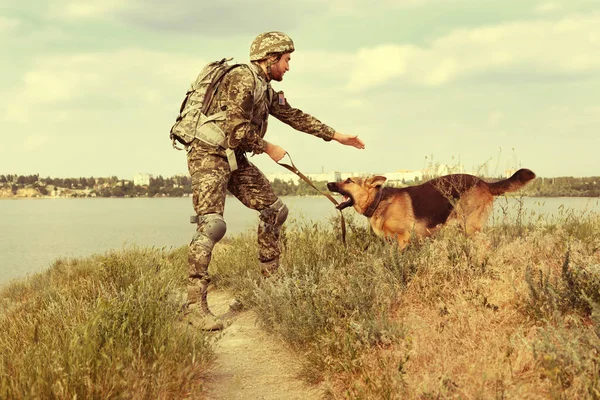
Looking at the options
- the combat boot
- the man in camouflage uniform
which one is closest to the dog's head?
the man in camouflage uniform

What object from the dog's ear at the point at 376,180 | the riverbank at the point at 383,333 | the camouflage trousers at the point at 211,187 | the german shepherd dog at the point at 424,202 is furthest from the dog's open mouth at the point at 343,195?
the camouflage trousers at the point at 211,187

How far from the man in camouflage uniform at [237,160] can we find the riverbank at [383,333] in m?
0.51

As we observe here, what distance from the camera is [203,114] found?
5.28 metres

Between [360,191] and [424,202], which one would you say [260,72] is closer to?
[360,191]

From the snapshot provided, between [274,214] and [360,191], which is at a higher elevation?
[360,191]

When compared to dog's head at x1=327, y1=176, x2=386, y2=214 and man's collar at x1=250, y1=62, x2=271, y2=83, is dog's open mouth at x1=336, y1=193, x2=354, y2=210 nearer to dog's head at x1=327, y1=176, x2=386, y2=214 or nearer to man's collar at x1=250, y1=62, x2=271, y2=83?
dog's head at x1=327, y1=176, x2=386, y2=214

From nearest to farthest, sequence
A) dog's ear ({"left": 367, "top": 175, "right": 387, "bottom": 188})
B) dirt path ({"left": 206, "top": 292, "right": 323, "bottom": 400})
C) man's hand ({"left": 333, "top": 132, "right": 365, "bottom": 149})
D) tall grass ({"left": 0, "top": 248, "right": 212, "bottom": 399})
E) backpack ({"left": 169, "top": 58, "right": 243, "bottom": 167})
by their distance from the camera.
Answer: tall grass ({"left": 0, "top": 248, "right": 212, "bottom": 399}), dirt path ({"left": 206, "top": 292, "right": 323, "bottom": 400}), backpack ({"left": 169, "top": 58, "right": 243, "bottom": 167}), man's hand ({"left": 333, "top": 132, "right": 365, "bottom": 149}), dog's ear ({"left": 367, "top": 175, "right": 387, "bottom": 188})

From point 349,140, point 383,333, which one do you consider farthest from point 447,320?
point 349,140

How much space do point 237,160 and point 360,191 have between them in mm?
1960

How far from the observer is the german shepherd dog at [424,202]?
6.46 m

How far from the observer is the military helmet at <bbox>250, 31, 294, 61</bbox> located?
5.33 meters

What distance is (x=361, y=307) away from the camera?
13.6 ft

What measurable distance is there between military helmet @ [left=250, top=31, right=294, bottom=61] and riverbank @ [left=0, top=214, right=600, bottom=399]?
2.54 m

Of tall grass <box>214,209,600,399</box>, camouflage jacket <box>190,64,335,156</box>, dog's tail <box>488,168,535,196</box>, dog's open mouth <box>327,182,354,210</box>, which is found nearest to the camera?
tall grass <box>214,209,600,399</box>
